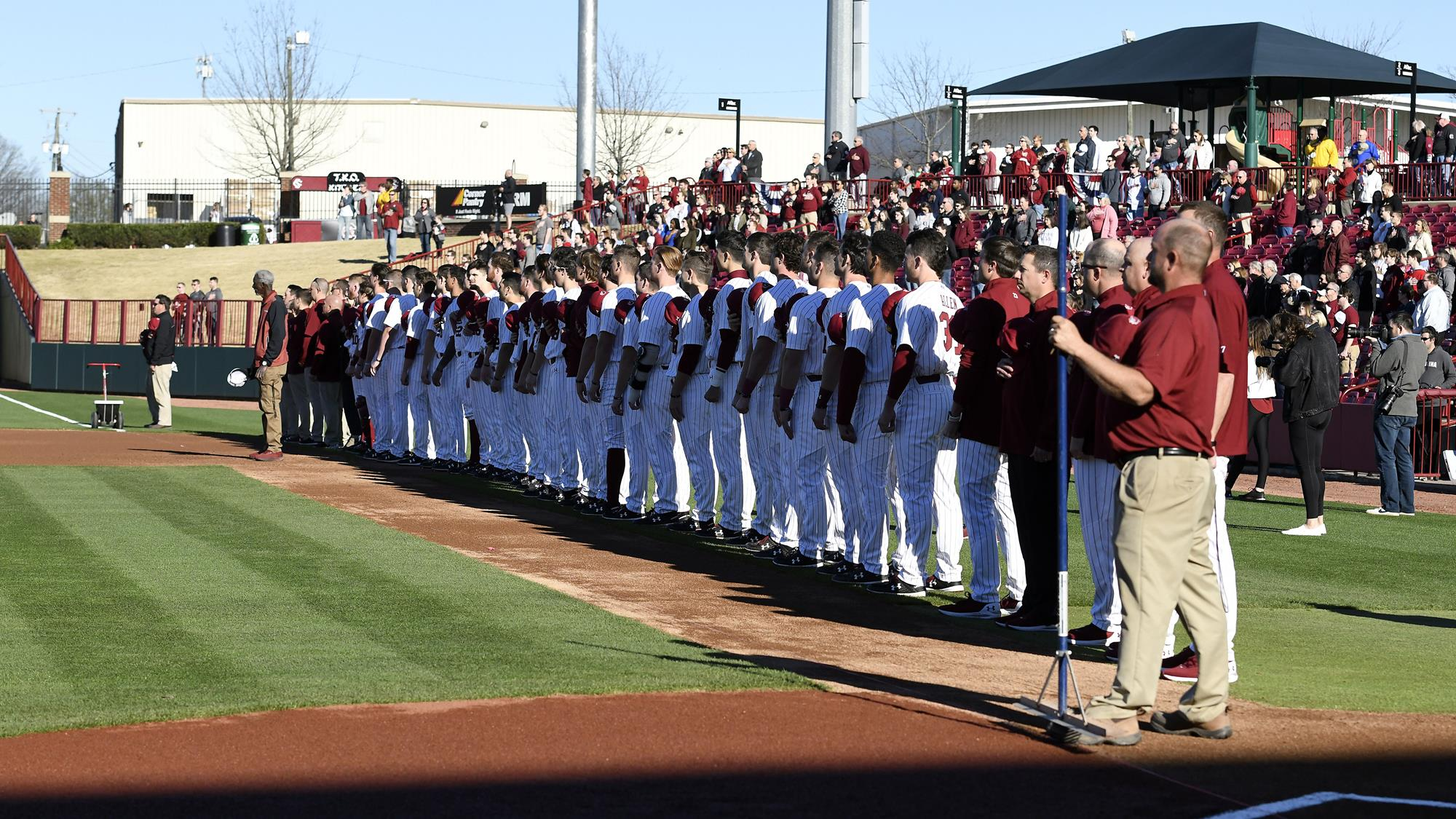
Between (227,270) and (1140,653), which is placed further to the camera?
(227,270)

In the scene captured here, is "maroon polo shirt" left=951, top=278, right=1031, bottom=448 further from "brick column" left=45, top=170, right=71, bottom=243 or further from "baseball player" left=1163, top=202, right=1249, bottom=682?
"brick column" left=45, top=170, right=71, bottom=243

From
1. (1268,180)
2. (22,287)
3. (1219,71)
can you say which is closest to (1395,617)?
(1268,180)

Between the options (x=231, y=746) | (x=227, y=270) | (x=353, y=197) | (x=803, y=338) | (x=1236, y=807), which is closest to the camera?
(x=1236, y=807)

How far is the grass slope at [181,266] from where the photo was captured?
52562 millimetres

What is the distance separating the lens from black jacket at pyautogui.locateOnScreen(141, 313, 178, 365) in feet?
82.7

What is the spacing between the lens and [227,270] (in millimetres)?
54375

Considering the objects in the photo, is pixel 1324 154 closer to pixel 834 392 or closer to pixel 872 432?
pixel 834 392

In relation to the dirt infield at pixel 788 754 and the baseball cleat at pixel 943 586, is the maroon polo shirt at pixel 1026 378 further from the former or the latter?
the baseball cleat at pixel 943 586

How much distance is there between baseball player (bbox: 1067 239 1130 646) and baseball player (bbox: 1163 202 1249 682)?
48cm

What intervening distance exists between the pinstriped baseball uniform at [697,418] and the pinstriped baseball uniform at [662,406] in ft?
0.49

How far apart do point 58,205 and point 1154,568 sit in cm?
6942

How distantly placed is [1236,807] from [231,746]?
12.0 feet

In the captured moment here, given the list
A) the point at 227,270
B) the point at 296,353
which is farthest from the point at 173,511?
the point at 227,270

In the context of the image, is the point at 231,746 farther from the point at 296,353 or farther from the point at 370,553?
the point at 296,353
